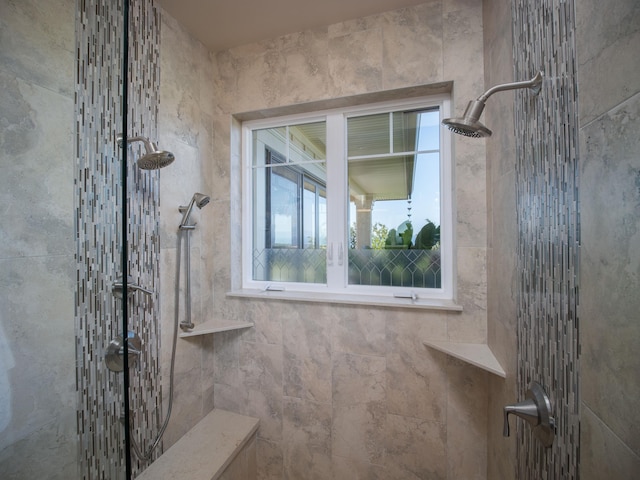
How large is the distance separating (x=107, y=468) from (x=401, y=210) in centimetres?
153

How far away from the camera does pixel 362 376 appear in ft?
4.52

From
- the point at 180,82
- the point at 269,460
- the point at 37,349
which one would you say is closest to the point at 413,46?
the point at 180,82

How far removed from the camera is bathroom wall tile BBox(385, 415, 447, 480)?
1.27 metres

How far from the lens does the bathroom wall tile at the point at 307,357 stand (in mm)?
1438

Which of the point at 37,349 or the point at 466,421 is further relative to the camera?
the point at 466,421

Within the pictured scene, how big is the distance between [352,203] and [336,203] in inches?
4.0

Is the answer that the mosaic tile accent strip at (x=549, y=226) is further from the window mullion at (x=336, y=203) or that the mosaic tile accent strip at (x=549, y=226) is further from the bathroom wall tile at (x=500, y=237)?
the window mullion at (x=336, y=203)

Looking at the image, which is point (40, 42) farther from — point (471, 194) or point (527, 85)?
point (471, 194)

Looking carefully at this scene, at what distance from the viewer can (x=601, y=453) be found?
45 centimetres

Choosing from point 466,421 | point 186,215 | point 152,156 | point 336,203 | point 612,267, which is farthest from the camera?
point 336,203

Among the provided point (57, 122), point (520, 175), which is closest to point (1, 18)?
point (57, 122)

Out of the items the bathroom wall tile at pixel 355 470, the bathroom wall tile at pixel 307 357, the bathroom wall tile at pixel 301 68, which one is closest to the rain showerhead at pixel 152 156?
the bathroom wall tile at pixel 301 68

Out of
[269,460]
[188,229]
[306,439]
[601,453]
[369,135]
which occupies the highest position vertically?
[369,135]

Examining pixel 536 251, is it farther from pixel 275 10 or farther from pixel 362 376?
pixel 275 10
